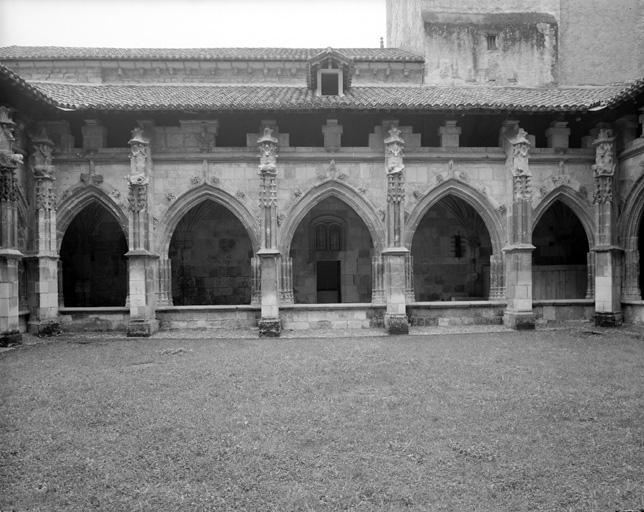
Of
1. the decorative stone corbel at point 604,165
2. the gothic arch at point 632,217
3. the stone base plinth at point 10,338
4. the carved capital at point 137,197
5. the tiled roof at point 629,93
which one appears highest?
the tiled roof at point 629,93

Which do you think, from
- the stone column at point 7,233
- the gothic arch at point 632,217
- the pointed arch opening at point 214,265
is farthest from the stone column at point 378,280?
the stone column at point 7,233

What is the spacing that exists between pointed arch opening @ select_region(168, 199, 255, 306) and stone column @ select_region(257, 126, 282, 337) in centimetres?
506

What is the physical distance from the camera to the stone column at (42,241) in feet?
40.0

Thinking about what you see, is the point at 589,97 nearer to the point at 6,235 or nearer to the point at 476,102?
the point at 476,102

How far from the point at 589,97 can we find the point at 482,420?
12730 mm

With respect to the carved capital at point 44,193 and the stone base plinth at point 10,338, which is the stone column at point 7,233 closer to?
the stone base plinth at point 10,338

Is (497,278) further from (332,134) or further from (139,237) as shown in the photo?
(139,237)

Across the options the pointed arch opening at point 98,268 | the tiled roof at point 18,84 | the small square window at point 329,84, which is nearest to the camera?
the tiled roof at point 18,84

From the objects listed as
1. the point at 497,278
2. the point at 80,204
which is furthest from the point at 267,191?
the point at 497,278

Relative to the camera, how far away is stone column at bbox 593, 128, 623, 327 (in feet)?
41.2

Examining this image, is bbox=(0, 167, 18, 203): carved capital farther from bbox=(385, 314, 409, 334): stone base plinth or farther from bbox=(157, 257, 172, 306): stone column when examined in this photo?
bbox=(385, 314, 409, 334): stone base plinth

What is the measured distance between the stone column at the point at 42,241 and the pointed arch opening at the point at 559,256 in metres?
16.0

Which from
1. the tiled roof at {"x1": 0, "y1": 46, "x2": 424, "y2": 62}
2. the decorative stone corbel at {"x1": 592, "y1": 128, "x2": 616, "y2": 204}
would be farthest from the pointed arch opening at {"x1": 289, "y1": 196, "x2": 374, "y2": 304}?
the decorative stone corbel at {"x1": 592, "y1": 128, "x2": 616, "y2": 204}

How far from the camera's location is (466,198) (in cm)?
1321
